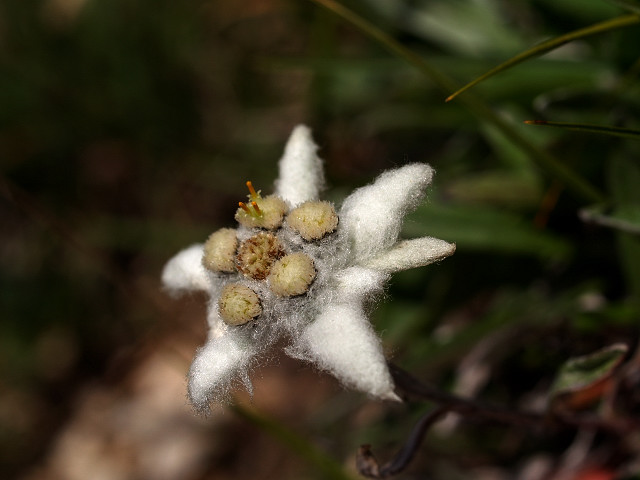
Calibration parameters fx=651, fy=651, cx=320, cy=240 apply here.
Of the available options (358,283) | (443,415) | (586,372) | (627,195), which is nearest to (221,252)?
(358,283)

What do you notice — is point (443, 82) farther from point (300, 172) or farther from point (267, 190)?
point (267, 190)

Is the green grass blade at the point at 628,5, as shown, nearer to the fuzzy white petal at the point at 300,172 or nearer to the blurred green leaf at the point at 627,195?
the blurred green leaf at the point at 627,195

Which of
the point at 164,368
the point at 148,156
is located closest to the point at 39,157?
the point at 148,156

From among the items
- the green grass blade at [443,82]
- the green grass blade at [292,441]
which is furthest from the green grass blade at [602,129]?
the green grass blade at [292,441]

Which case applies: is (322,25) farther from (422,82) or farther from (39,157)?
(39,157)

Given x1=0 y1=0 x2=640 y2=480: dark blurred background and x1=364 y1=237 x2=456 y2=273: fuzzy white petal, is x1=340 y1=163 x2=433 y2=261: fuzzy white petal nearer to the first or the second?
x1=364 y1=237 x2=456 y2=273: fuzzy white petal

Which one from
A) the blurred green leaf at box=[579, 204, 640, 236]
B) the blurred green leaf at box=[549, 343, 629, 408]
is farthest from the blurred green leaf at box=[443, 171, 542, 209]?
the blurred green leaf at box=[549, 343, 629, 408]

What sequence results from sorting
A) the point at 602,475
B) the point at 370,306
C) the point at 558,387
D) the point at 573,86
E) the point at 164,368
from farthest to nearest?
the point at 164,368 < the point at 573,86 < the point at 602,475 < the point at 558,387 < the point at 370,306
